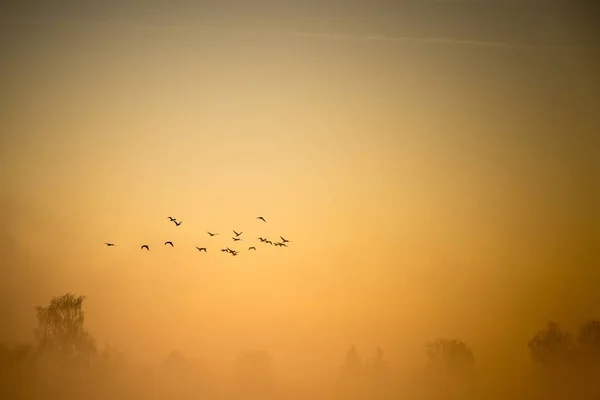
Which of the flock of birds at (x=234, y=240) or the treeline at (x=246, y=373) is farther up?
the flock of birds at (x=234, y=240)

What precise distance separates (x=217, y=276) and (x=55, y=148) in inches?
45.0

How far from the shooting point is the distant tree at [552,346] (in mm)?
3166

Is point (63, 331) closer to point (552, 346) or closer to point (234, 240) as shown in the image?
point (234, 240)

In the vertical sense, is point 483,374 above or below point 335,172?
below

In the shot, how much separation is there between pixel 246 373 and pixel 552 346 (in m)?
1.77

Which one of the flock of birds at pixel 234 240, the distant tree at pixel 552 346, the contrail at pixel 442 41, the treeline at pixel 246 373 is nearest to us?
the treeline at pixel 246 373

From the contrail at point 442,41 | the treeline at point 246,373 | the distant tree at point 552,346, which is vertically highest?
the contrail at point 442,41

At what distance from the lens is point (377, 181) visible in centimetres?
321

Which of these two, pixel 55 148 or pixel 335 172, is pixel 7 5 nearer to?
pixel 55 148

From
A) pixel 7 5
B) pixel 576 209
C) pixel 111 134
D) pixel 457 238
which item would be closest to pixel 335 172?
pixel 457 238

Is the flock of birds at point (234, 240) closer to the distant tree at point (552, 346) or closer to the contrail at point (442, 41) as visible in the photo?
the contrail at point (442, 41)

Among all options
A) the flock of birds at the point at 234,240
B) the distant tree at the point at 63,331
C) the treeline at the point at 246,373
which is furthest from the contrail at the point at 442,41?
the distant tree at the point at 63,331

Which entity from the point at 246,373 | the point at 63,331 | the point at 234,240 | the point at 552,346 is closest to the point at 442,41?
the point at 234,240

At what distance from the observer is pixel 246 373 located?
116 inches
